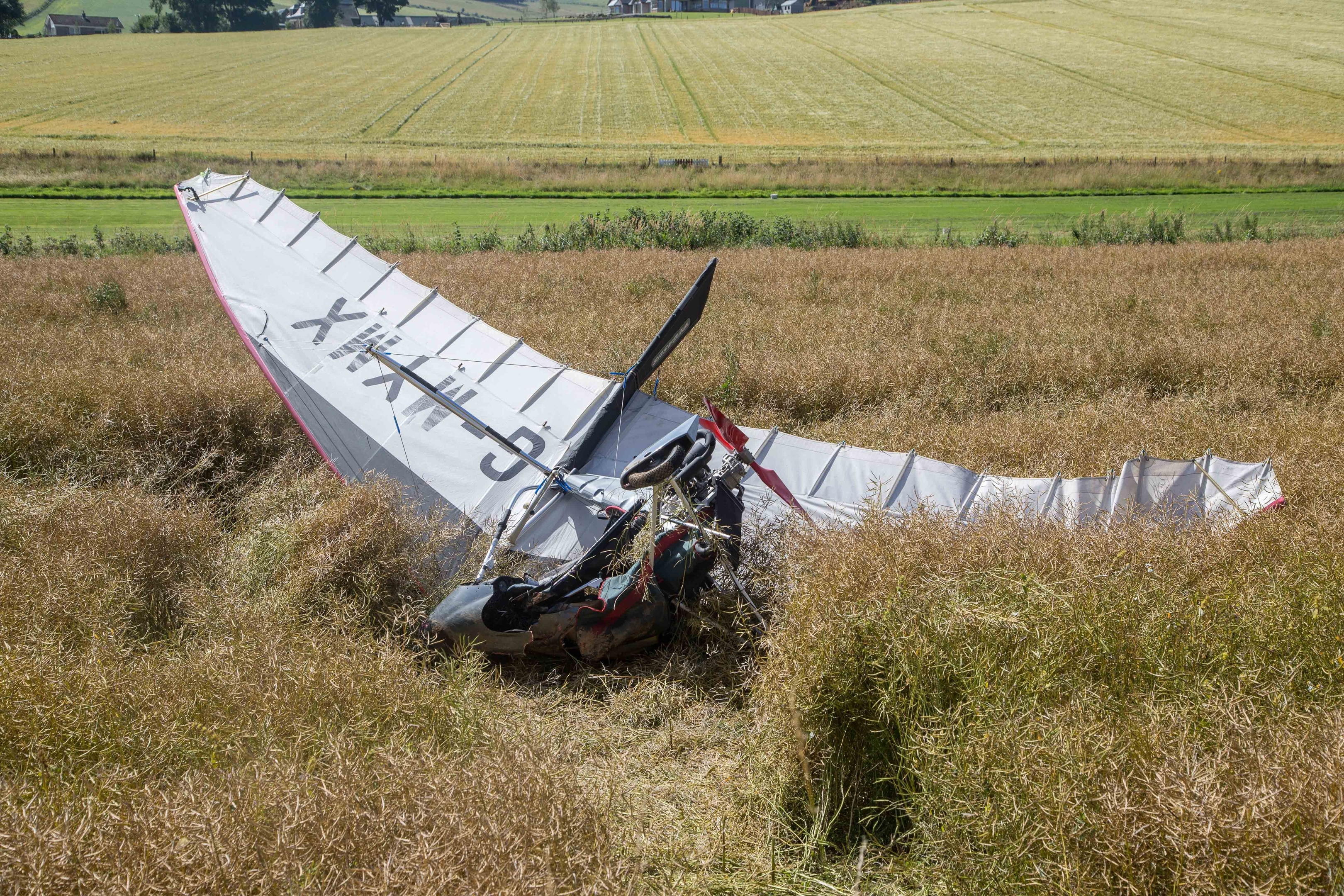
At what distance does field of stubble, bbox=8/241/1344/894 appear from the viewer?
2428 millimetres

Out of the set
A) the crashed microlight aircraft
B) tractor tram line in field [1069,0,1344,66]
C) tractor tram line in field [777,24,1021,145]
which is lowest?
the crashed microlight aircraft

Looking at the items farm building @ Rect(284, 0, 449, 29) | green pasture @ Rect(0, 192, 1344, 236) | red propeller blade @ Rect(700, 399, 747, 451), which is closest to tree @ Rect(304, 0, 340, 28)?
farm building @ Rect(284, 0, 449, 29)

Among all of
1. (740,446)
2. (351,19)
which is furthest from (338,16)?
(740,446)

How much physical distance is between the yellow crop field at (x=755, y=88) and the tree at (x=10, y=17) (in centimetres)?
607

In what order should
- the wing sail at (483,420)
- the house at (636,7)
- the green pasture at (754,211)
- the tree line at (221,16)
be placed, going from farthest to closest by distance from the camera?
the house at (636,7) < the tree line at (221,16) < the green pasture at (754,211) < the wing sail at (483,420)

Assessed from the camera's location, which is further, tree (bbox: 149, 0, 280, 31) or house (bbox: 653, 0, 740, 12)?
house (bbox: 653, 0, 740, 12)

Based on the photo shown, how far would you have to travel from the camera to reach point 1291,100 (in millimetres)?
43594

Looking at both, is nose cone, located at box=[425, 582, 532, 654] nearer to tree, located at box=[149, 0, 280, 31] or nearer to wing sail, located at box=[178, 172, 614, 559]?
wing sail, located at box=[178, 172, 614, 559]

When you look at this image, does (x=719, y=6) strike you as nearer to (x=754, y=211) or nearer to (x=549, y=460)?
(x=754, y=211)

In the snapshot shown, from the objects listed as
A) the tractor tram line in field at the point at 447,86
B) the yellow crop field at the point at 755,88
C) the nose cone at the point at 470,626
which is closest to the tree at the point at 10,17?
the yellow crop field at the point at 755,88

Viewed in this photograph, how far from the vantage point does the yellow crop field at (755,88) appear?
130 feet

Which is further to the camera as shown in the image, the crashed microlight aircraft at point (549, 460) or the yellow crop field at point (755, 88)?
the yellow crop field at point (755, 88)

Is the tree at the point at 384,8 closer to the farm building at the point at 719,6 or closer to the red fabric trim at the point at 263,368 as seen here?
the farm building at the point at 719,6

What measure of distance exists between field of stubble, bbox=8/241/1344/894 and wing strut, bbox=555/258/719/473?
1.32 meters
